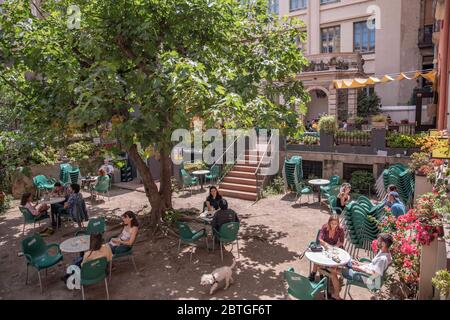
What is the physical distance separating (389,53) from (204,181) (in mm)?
18211

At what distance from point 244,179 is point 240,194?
859 mm

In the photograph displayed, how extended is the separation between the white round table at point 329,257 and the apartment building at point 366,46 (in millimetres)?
18387

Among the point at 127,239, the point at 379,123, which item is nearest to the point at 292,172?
the point at 379,123

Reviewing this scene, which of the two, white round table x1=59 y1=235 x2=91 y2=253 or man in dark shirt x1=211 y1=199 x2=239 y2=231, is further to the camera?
man in dark shirt x1=211 y1=199 x2=239 y2=231

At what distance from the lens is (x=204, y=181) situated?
17.6 metres

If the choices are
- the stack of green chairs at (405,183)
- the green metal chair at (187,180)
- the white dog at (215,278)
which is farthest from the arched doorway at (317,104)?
the white dog at (215,278)

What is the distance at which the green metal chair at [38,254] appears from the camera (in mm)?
7285

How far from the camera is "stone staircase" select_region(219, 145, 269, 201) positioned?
49.1 ft

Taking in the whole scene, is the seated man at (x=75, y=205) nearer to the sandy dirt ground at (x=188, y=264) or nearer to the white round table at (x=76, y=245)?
the sandy dirt ground at (x=188, y=264)

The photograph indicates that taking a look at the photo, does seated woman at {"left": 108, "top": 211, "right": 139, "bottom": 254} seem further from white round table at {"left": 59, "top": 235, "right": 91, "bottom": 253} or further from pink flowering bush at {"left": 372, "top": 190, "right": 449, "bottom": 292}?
pink flowering bush at {"left": 372, "top": 190, "right": 449, "bottom": 292}

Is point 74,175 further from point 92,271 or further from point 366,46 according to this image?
point 366,46

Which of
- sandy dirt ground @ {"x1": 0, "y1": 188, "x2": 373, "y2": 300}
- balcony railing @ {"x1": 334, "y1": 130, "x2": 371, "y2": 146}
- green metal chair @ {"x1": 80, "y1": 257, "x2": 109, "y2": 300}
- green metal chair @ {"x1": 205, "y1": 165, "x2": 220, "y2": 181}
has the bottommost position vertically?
sandy dirt ground @ {"x1": 0, "y1": 188, "x2": 373, "y2": 300}

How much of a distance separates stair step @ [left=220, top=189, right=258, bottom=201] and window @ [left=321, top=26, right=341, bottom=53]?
61.6 feet

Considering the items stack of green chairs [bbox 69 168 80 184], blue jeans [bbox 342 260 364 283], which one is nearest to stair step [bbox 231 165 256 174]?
stack of green chairs [bbox 69 168 80 184]
